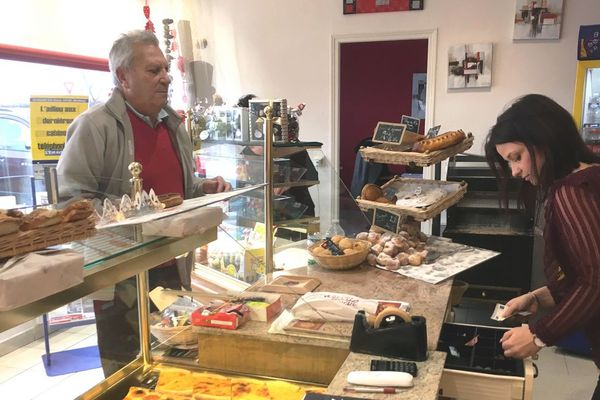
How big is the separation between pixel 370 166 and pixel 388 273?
3.05m

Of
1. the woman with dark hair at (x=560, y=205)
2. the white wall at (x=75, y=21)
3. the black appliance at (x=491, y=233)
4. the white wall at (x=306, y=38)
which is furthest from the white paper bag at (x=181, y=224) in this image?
the white wall at (x=306, y=38)

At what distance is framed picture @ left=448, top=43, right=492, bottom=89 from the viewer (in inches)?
182

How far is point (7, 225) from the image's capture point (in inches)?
32.1

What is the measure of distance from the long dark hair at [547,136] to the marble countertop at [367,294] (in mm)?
566

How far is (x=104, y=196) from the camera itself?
4.51 ft

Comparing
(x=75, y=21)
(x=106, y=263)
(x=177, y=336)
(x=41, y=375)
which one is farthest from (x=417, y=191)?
(x=75, y=21)

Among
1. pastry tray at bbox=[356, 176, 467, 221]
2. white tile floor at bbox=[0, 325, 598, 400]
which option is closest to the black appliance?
white tile floor at bbox=[0, 325, 598, 400]

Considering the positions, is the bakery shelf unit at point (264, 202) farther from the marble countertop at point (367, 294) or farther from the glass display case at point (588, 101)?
the glass display case at point (588, 101)

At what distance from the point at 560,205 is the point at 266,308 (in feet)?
3.08

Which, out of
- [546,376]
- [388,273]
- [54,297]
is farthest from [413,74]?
[54,297]

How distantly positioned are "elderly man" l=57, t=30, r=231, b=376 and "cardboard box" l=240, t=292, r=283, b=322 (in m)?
0.34

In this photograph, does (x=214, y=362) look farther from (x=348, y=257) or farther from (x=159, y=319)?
(x=348, y=257)

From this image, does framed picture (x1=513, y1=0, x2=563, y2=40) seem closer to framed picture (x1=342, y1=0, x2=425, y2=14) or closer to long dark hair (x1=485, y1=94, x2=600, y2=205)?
framed picture (x1=342, y1=0, x2=425, y2=14)

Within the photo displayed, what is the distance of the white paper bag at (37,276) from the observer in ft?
2.48
